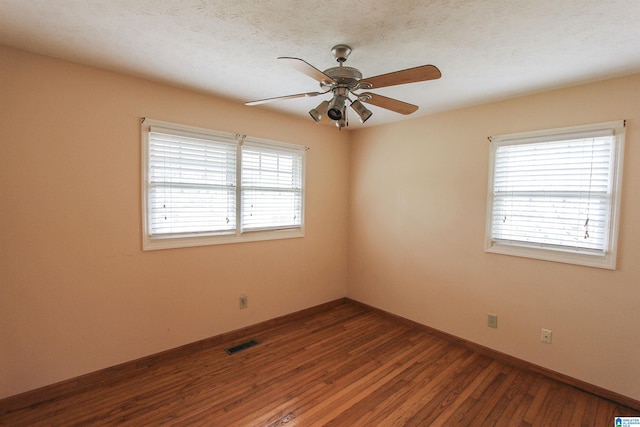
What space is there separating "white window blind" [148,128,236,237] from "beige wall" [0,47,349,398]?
16cm

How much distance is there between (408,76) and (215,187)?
2.11m

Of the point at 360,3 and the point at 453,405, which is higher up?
the point at 360,3

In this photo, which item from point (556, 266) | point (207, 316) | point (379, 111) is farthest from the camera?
point (379, 111)

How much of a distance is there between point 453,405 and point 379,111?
9.06ft

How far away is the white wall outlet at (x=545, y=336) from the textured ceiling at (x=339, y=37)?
2.08m

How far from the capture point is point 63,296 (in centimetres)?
225

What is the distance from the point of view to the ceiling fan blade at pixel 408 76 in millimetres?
1503

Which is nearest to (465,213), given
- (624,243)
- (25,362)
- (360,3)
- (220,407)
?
(624,243)

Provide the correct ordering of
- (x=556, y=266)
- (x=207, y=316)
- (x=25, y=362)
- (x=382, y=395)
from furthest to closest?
(x=207, y=316)
(x=556, y=266)
(x=382, y=395)
(x=25, y=362)

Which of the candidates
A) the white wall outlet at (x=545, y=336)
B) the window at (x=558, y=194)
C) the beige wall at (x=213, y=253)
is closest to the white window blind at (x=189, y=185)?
the beige wall at (x=213, y=253)

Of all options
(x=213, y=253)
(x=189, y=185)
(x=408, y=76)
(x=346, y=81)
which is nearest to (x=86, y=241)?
(x=189, y=185)

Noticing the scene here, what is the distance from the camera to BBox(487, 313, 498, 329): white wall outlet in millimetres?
2912

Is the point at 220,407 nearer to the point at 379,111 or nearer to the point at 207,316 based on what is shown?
the point at 207,316

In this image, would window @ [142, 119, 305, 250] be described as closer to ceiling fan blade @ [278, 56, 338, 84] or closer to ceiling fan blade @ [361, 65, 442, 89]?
ceiling fan blade @ [278, 56, 338, 84]
